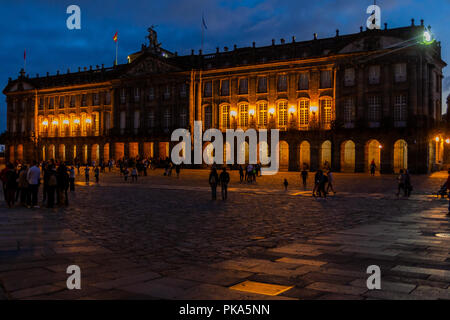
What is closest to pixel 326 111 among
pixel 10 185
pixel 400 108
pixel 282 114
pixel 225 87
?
pixel 282 114

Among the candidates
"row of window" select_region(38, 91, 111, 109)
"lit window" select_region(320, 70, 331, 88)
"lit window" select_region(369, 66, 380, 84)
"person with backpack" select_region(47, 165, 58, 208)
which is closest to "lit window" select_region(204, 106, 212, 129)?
"lit window" select_region(320, 70, 331, 88)

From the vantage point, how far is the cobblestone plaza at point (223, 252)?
16.9 feet

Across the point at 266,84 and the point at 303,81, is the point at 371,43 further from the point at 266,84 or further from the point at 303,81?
the point at 266,84

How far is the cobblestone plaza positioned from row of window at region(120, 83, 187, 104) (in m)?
40.0

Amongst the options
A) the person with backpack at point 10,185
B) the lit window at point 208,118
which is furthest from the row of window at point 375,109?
the person with backpack at point 10,185

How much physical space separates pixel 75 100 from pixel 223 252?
59.8m

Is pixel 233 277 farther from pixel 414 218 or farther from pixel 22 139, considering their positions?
pixel 22 139

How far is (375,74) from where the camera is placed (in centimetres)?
4147

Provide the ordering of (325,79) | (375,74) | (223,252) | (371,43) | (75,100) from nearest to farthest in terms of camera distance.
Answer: (223,252) < (371,43) < (375,74) < (325,79) < (75,100)

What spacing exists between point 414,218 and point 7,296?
10.2 meters

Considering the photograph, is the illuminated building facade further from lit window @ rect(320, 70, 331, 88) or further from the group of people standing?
the group of people standing

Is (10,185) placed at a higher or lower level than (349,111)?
lower

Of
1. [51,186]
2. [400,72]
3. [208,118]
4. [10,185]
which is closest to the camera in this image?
[51,186]

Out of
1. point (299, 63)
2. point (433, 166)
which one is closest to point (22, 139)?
point (299, 63)
